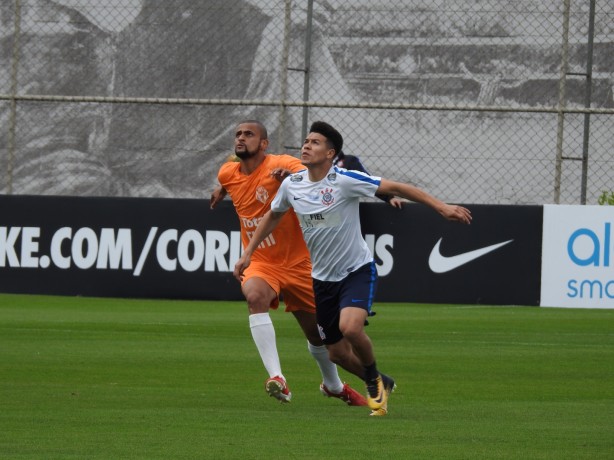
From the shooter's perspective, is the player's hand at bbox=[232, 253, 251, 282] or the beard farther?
the beard

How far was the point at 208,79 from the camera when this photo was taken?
117ft

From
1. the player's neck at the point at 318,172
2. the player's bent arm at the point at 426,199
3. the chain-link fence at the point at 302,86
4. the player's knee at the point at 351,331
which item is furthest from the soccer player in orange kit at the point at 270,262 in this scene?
the chain-link fence at the point at 302,86

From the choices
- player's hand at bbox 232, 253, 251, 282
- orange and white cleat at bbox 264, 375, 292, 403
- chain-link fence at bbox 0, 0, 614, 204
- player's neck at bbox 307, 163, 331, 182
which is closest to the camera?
orange and white cleat at bbox 264, 375, 292, 403

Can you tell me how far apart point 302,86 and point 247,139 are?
2299 centimetres

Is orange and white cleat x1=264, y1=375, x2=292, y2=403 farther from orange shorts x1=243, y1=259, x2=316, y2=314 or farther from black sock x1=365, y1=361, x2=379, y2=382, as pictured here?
orange shorts x1=243, y1=259, x2=316, y2=314

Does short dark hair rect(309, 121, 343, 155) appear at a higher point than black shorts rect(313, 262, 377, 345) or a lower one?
higher

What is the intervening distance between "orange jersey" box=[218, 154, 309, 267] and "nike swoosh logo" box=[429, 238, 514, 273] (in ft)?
24.1

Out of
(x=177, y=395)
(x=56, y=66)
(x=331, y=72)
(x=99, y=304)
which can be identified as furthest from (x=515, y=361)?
(x=56, y=66)

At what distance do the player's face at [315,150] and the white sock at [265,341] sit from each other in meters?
1.24

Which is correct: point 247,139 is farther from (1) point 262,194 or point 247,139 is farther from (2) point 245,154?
(1) point 262,194

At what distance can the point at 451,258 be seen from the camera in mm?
17672

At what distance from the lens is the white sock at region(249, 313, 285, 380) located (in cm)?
953

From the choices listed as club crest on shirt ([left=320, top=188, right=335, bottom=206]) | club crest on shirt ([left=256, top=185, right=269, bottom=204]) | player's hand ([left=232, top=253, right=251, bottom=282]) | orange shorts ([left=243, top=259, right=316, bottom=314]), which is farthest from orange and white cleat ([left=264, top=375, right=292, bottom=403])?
club crest on shirt ([left=256, top=185, right=269, bottom=204])

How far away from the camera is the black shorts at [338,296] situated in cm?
922
